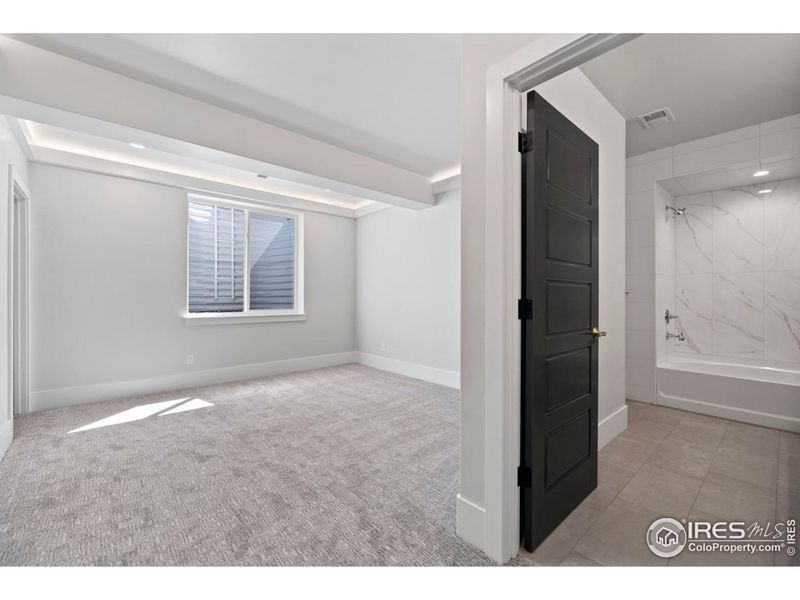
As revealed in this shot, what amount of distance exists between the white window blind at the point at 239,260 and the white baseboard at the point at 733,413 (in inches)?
197

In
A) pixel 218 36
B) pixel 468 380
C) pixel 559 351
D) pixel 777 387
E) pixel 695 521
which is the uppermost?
pixel 218 36

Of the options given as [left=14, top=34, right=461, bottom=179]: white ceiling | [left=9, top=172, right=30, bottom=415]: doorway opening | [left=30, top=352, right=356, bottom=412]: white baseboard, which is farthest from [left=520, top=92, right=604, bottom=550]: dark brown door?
[left=9, top=172, right=30, bottom=415]: doorway opening

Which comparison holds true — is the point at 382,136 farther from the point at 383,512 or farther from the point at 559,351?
the point at 383,512

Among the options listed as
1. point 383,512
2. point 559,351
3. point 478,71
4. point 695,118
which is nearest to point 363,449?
point 383,512

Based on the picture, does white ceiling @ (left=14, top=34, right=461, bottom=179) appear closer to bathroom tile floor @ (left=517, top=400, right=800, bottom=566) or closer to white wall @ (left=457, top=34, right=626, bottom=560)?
white wall @ (left=457, top=34, right=626, bottom=560)

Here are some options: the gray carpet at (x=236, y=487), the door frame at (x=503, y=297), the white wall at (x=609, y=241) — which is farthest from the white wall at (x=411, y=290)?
the door frame at (x=503, y=297)

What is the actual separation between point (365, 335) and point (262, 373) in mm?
1721

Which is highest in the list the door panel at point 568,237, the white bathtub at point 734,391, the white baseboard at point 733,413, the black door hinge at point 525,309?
the door panel at point 568,237

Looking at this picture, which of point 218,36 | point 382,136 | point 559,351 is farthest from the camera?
point 382,136

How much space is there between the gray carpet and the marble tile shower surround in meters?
3.30

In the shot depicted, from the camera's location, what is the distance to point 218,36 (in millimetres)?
2053

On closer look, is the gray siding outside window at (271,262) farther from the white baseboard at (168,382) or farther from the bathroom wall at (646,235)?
the bathroom wall at (646,235)

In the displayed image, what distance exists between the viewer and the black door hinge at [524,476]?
157 centimetres
